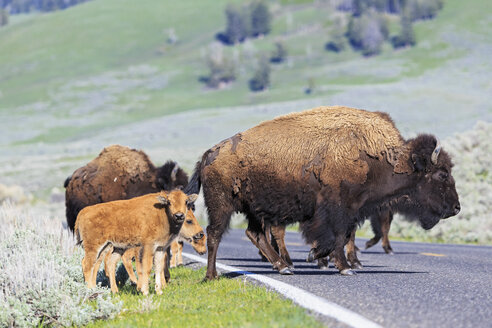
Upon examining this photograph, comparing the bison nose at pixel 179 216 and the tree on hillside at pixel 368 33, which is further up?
the bison nose at pixel 179 216

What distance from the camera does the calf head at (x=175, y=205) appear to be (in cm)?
869

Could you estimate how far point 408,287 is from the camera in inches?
322

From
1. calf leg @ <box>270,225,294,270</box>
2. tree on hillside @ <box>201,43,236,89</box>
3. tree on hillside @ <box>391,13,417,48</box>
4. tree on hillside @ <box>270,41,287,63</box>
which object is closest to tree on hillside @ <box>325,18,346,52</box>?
tree on hillside @ <box>270,41,287,63</box>

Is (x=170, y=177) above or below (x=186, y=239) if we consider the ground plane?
below

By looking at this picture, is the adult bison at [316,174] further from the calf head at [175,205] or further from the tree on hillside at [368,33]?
the tree on hillside at [368,33]

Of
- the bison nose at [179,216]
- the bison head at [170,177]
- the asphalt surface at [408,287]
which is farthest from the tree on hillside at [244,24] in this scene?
the bison nose at [179,216]

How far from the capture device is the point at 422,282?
28.8ft

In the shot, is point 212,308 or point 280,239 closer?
point 212,308

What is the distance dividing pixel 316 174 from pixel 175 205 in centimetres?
217

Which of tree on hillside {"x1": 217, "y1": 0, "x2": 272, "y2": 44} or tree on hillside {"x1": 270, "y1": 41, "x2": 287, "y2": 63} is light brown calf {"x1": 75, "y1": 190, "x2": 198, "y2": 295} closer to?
tree on hillside {"x1": 270, "y1": 41, "x2": 287, "y2": 63}

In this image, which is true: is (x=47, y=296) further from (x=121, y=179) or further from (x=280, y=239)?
(x=121, y=179)

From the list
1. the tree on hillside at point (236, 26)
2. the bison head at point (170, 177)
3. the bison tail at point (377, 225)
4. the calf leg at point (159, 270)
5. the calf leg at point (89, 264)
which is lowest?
the tree on hillside at point (236, 26)

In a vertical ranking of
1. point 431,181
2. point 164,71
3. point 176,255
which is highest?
point 431,181

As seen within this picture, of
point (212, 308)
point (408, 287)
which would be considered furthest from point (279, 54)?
point (212, 308)
